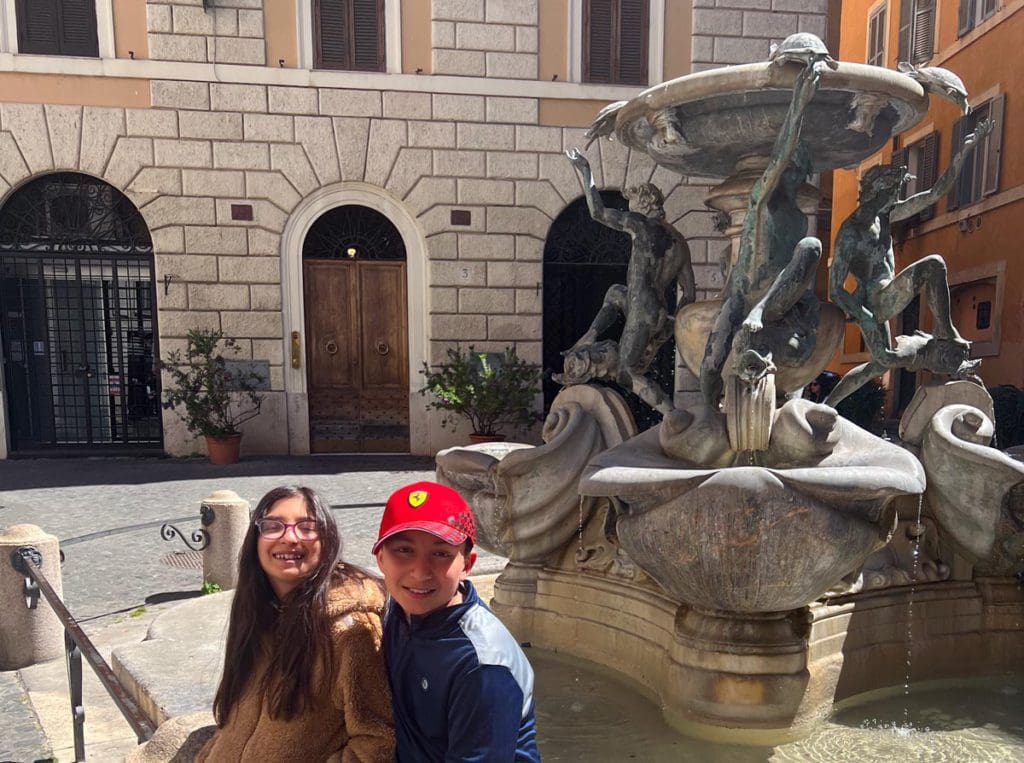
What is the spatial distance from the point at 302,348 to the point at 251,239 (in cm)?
166

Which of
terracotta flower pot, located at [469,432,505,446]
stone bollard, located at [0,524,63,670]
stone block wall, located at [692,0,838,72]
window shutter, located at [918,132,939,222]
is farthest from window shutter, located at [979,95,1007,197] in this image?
stone bollard, located at [0,524,63,670]

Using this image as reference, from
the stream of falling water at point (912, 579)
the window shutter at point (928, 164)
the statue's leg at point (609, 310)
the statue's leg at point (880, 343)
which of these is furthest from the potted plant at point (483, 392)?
the window shutter at point (928, 164)

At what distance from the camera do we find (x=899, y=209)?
375 cm

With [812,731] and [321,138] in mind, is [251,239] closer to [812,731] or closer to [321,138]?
[321,138]

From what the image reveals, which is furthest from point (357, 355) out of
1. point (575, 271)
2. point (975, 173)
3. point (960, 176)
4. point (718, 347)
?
point (960, 176)

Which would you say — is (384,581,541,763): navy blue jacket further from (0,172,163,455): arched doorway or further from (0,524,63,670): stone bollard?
(0,172,163,455): arched doorway

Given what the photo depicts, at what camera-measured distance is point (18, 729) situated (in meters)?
3.16

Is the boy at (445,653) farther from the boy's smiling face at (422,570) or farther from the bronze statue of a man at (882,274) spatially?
the bronze statue of a man at (882,274)

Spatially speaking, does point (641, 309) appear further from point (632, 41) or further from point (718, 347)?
point (632, 41)

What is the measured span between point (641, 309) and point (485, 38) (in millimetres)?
8320

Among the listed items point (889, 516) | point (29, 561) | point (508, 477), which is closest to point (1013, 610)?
point (889, 516)

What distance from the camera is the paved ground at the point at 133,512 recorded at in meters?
4.61

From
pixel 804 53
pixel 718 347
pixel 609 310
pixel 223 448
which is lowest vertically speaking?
pixel 223 448

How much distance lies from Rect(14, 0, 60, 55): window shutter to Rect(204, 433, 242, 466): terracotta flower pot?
5770 mm
